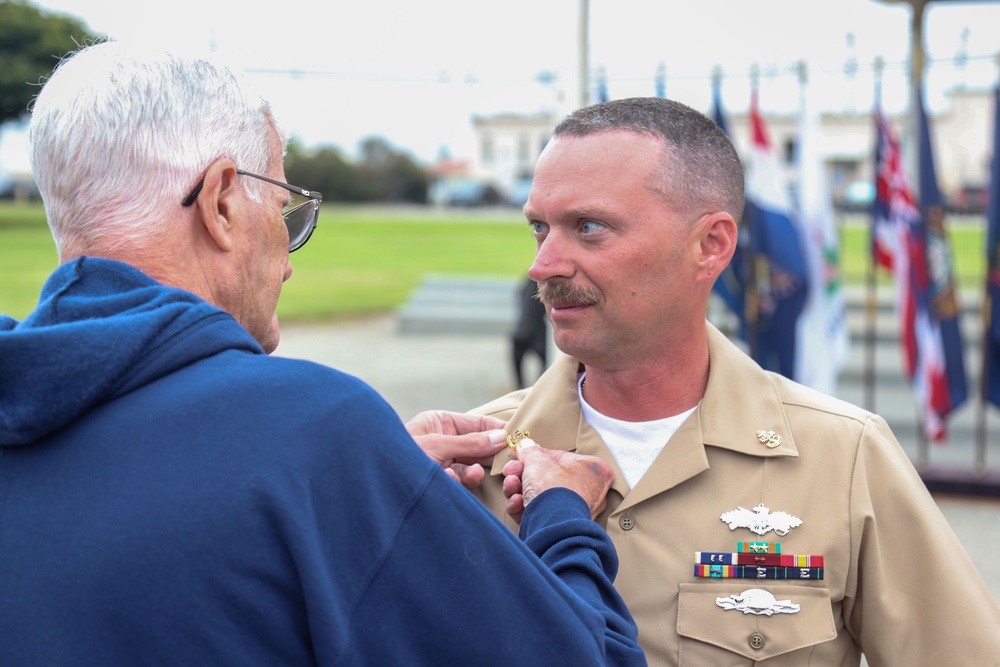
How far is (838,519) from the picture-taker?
6.45 feet

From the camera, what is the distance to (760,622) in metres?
1.98

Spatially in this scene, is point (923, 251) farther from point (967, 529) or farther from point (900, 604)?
point (900, 604)

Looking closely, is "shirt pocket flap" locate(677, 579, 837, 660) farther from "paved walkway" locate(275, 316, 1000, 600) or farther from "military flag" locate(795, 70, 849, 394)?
"military flag" locate(795, 70, 849, 394)

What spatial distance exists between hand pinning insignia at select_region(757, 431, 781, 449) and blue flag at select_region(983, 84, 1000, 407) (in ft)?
19.4

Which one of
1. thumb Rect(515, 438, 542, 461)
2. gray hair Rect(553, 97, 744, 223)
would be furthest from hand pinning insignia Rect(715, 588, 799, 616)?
gray hair Rect(553, 97, 744, 223)

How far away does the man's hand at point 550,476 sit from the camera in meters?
1.84

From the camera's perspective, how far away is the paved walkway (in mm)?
7164

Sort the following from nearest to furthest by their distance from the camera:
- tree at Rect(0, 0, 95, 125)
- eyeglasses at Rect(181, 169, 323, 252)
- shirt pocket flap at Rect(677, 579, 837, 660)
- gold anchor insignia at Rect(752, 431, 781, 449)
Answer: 1. eyeglasses at Rect(181, 169, 323, 252)
2. shirt pocket flap at Rect(677, 579, 837, 660)
3. gold anchor insignia at Rect(752, 431, 781, 449)
4. tree at Rect(0, 0, 95, 125)


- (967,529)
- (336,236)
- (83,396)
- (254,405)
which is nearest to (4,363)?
(83,396)

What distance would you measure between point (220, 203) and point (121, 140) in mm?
151

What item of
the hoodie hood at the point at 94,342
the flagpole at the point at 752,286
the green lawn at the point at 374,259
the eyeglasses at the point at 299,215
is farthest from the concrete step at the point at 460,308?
the hoodie hood at the point at 94,342

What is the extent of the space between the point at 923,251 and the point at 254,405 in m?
7.17

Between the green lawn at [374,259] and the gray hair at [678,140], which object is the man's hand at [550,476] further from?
the green lawn at [374,259]

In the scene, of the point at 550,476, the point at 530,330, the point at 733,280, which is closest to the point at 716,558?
the point at 550,476
